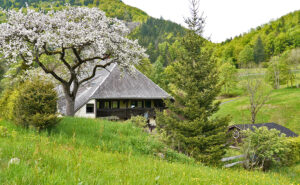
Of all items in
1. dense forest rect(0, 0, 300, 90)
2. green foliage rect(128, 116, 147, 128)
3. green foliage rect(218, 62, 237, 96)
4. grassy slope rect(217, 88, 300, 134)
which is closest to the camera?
green foliage rect(128, 116, 147, 128)

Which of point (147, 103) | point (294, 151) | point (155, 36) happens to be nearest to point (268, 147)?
point (294, 151)

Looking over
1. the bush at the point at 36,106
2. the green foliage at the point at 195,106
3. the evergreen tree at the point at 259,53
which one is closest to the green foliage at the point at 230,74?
the evergreen tree at the point at 259,53

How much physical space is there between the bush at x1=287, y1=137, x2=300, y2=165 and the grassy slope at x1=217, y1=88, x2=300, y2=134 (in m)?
14.4

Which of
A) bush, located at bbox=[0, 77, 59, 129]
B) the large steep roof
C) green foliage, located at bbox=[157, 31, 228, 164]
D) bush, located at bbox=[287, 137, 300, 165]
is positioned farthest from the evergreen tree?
bush, located at bbox=[0, 77, 59, 129]

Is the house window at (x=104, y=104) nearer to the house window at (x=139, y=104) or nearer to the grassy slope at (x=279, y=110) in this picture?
the house window at (x=139, y=104)

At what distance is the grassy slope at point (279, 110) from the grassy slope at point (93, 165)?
32706mm

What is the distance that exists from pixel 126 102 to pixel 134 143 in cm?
2445

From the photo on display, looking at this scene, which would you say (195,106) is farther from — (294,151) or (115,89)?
(115,89)

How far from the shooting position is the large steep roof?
101ft

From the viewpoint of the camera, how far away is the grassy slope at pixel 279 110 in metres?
41.0

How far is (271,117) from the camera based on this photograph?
43.9 metres

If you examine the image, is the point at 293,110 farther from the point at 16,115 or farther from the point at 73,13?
the point at 16,115

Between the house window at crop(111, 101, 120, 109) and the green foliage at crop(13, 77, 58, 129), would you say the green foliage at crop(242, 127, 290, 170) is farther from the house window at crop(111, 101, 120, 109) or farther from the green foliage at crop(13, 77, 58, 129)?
the house window at crop(111, 101, 120, 109)

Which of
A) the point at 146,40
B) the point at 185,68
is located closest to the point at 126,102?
the point at 185,68
